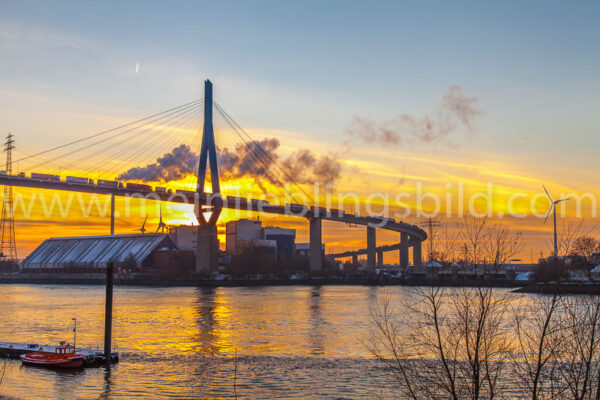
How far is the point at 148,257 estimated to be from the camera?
301 ft

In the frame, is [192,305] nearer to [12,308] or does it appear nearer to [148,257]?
[12,308]

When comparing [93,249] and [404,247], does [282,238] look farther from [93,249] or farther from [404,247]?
[93,249]

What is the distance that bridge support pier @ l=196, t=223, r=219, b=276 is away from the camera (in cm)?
6328

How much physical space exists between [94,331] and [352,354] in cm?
1217

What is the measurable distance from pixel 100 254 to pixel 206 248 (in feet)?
138

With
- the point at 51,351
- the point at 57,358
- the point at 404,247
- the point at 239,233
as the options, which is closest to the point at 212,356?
the point at 57,358

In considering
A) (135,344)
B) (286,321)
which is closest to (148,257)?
(286,321)

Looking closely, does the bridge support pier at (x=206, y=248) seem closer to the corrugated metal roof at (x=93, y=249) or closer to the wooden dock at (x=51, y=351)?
the corrugated metal roof at (x=93, y=249)

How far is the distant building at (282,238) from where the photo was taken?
10469cm

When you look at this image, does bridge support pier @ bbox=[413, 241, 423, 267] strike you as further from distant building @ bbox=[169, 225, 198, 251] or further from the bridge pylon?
the bridge pylon

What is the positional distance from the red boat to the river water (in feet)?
0.81

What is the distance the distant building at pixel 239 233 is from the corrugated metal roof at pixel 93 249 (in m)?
9.95

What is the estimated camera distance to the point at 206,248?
6475cm

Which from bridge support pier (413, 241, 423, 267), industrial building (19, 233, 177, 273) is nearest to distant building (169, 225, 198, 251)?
industrial building (19, 233, 177, 273)
